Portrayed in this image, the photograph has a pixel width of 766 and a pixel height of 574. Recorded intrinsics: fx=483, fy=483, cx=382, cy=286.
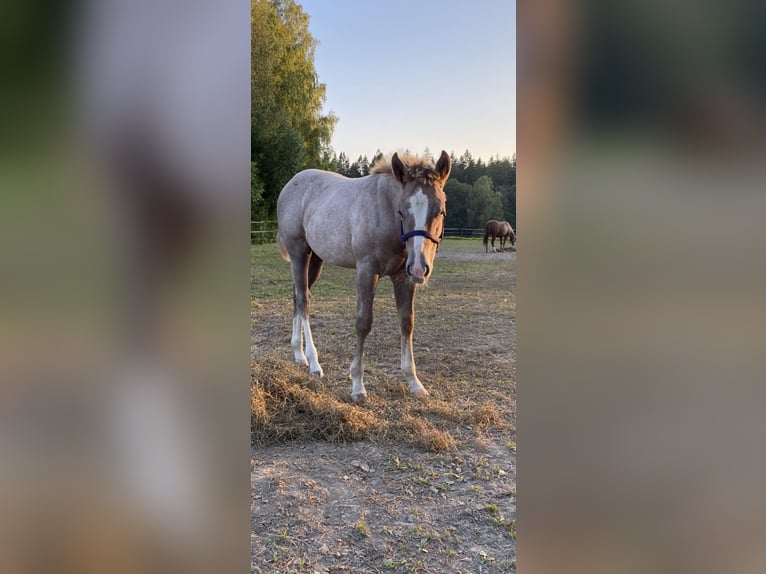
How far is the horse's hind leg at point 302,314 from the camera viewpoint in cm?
381

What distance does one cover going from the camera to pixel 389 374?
3.78 m

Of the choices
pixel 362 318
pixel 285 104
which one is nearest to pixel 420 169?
pixel 362 318

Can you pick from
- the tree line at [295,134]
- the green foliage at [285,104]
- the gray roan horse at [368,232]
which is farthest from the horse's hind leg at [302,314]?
the green foliage at [285,104]

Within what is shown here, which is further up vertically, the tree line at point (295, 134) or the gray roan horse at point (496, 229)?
the tree line at point (295, 134)

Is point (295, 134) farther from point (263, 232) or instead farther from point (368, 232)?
point (368, 232)

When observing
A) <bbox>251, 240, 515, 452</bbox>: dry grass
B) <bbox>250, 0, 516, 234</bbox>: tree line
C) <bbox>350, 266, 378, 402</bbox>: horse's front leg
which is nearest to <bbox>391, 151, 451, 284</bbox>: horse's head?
<bbox>350, 266, 378, 402</bbox>: horse's front leg
